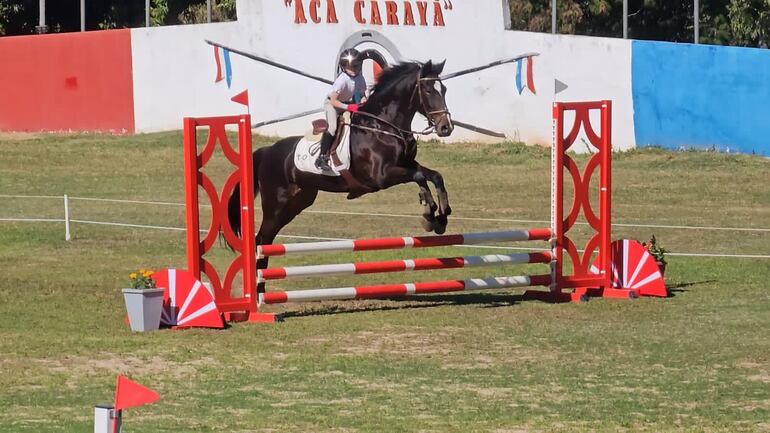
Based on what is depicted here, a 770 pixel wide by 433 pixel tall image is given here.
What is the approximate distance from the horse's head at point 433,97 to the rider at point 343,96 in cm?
67

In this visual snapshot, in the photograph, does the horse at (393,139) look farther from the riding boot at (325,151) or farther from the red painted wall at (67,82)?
the red painted wall at (67,82)

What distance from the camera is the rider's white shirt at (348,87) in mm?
15688

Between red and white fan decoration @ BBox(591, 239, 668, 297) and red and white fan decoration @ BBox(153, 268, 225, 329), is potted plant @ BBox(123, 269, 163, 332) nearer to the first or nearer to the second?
red and white fan decoration @ BBox(153, 268, 225, 329)

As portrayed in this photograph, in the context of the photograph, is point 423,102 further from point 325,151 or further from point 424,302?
point 424,302

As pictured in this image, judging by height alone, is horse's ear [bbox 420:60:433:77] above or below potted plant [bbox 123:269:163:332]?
above

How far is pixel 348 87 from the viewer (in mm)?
15719

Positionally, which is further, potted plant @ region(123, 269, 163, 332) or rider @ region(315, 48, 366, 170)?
rider @ region(315, 48, 366, 170)

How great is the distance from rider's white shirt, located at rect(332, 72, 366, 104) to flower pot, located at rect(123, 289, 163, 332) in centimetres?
318

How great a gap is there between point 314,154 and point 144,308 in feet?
10.2

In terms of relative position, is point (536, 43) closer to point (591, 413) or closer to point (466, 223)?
point (466, 223)

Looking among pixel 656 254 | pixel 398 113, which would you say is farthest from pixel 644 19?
pixel 398 113

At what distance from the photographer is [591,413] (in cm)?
1014

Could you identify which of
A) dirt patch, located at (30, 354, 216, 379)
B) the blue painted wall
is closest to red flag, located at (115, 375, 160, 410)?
dirt patch, located at (30, 354, 216, 379)

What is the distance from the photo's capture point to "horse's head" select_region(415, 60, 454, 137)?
15047mm
